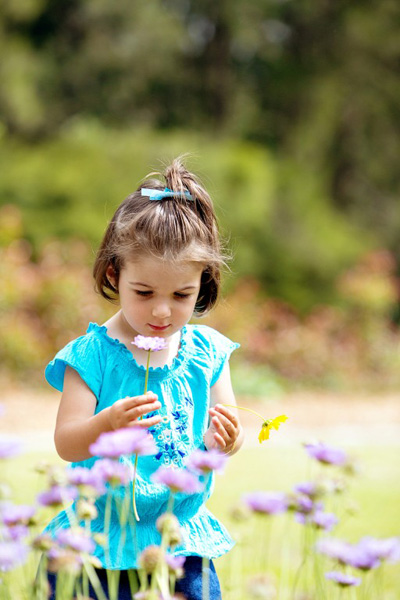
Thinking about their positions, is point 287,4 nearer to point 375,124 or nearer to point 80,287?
point 375,124

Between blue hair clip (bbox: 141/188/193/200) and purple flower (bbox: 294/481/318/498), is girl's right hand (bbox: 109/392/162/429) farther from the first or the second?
blue hair clip (bbox: 141/188/193/200)

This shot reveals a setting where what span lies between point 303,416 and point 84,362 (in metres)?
5.22

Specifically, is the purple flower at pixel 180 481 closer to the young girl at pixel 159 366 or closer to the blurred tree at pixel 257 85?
the young girl at pixel 159 366

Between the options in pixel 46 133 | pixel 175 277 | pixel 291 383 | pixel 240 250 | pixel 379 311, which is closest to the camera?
pixel 175 277

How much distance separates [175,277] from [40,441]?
3.94 m

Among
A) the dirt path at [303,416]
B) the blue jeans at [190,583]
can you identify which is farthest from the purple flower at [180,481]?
the dirt path at [303,416]

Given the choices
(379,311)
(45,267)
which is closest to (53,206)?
(45,267)

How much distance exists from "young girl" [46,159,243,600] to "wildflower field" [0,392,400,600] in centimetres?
11

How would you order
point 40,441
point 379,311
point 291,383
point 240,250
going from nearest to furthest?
point 40,441 → point 291,383 → point 379,311 → point 240,250

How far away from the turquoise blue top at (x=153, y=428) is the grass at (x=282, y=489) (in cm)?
96

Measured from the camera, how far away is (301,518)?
177 cm

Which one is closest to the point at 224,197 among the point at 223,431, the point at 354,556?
the point at 223,431

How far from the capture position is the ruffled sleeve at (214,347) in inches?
77.5

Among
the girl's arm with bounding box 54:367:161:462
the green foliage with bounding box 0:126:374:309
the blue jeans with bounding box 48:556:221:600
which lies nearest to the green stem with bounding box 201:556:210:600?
the blue jeans with bounding box 48:556:221:600
